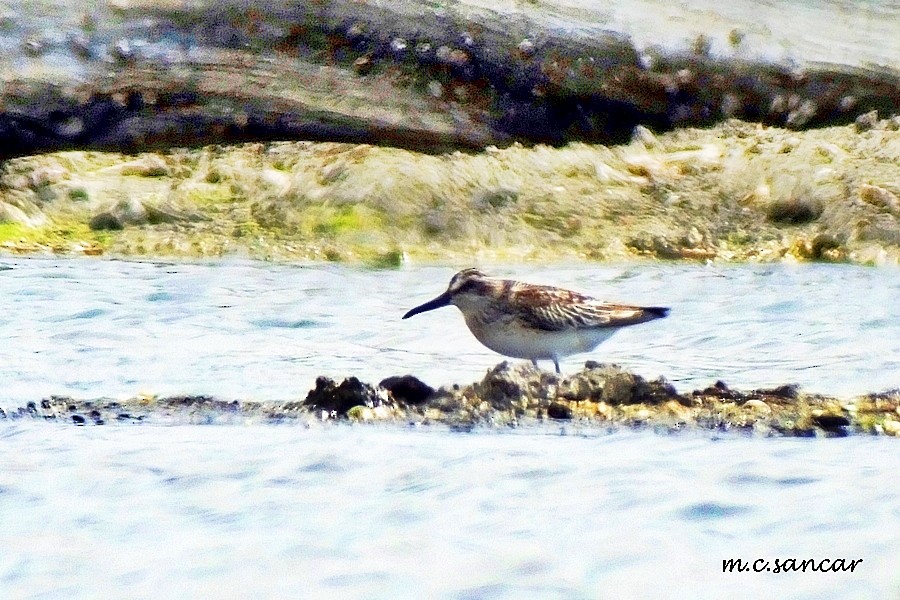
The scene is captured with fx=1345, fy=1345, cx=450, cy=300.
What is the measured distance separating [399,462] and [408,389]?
23cm

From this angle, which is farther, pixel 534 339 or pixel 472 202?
pixel 472 202

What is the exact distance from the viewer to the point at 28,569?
220 cm

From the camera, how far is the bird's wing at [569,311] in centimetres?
278

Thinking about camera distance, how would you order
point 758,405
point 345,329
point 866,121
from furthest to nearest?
point 866,121
point 345,329
point 758,405

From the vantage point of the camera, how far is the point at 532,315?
284cm

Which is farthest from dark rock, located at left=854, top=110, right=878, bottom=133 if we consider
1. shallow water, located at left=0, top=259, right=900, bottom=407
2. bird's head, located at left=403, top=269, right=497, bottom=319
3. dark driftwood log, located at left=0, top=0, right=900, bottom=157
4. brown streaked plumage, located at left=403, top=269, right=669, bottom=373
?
bird's head, located at left=403, top=269, right=497, bottom=319

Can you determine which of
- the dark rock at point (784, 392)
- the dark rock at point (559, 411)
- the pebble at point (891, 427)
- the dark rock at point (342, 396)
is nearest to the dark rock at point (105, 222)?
the dark rock at point (342, 396)

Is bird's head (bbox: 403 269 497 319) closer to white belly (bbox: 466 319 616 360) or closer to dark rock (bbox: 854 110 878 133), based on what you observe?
white belly (bbox: 466 319 616 360)

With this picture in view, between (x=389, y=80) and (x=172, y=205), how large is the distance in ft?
1.92

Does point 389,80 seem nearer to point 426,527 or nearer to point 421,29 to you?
point 421,29

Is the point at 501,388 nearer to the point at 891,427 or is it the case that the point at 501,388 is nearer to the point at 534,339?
the point at 534,339

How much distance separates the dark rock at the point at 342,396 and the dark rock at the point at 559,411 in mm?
339

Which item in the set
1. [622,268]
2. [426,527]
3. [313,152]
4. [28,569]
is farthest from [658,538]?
[313,152]

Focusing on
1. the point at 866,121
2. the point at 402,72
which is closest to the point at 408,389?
the point at 402,72
